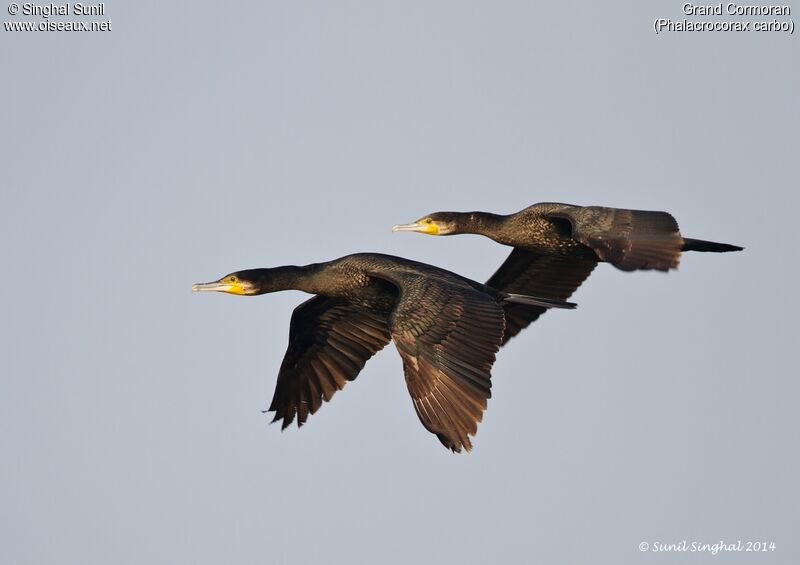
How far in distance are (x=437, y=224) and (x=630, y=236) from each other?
3.23 m

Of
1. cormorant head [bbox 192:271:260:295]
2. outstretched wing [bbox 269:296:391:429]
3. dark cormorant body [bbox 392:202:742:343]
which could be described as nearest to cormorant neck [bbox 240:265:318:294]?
cormorant head [bbox 192:271:260:295]

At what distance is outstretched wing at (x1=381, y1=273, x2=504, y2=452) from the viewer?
49.2 feet

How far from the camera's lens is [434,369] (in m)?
15.3

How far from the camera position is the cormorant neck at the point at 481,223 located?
18844 mm

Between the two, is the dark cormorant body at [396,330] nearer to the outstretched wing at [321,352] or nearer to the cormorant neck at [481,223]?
the outstretched wing at [321,352]

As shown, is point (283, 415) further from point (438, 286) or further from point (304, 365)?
point (438, 286)

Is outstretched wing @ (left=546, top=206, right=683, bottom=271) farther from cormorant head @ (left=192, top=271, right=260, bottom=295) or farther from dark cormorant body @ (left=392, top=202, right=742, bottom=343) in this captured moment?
cormorant head @ (left=192, top=271, right=260, bottom=295)

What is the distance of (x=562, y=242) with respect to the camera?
18.3 meters

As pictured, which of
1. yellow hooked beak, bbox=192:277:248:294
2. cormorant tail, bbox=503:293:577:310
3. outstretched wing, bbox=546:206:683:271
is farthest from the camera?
yellow hooked beak, bbox=192:277:248:294

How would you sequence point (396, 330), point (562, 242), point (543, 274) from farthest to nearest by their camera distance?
point (543, 274) → point (562, 242) → point (396, 330)

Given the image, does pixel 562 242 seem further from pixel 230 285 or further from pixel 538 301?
pixel 230 285

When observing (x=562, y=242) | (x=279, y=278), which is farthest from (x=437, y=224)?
(x=279, y=278)

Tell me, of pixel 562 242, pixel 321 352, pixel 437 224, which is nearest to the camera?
pixel 562 242

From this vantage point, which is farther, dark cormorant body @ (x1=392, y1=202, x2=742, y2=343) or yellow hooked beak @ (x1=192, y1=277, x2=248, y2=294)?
yellow hooked beak @ (x1=192, y1=277, x2=248, y2=294)
